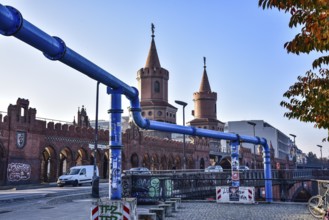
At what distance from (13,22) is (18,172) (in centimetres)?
2952

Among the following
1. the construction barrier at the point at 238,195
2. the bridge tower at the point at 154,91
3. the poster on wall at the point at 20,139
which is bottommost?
the construction barrier at the point at 238,195

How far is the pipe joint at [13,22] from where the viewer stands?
7.30 m

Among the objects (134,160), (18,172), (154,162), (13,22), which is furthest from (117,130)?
(154,162)

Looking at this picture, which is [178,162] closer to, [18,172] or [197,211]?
[18,172]

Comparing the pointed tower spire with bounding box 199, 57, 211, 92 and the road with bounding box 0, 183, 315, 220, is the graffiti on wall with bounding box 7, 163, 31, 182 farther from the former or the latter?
the pointed tower spire with bounding box 199, 57, 211, 92

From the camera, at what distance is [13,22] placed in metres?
7.33

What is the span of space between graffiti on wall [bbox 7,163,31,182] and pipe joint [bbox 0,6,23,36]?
2837cm

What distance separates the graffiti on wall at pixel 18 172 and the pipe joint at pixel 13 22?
28370 mm

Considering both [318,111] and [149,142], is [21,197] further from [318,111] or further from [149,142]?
[149,142]

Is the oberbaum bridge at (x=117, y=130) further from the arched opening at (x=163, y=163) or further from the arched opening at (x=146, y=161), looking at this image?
the arched opening at (x=163, y=163)

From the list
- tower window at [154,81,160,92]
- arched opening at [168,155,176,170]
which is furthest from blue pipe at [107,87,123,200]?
tower window at [154,81,160,92]

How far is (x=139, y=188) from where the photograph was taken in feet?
64.3

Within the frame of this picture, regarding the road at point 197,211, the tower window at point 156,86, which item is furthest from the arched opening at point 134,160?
the road at point 197,211

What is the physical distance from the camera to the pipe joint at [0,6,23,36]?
730 centimetres
